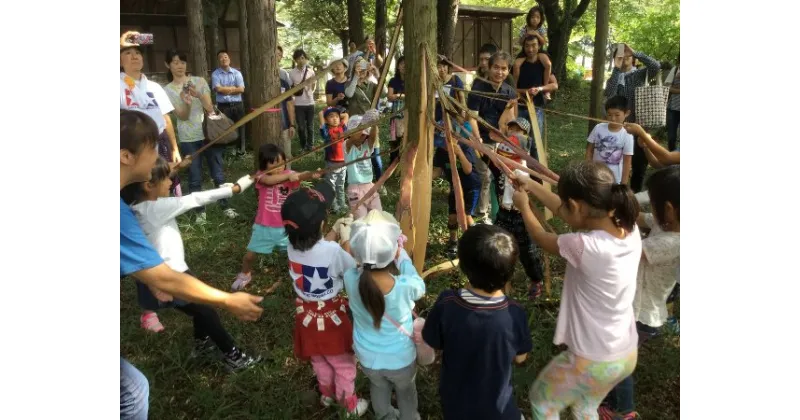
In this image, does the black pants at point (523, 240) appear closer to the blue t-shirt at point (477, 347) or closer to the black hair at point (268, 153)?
the blue t-shirt at point (477, 347)

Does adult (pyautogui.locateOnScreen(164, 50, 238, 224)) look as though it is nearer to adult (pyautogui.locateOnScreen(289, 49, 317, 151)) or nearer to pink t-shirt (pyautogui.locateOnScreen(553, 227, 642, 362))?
adult (pyautogui.locateOnScreen(289, 49, 317, 151))

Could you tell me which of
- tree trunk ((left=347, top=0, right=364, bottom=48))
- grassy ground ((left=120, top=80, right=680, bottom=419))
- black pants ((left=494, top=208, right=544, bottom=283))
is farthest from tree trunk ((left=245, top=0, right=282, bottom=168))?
tree trunk ((left=347, top=0, right=364, bottom=48))

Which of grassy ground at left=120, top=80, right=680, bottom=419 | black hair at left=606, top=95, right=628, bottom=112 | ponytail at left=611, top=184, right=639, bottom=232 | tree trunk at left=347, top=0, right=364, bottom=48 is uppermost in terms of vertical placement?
tree trunk at left=347, top=0, right=364, bottom=48

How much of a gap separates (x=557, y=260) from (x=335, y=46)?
102 feet

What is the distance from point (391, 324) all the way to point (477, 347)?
39cm

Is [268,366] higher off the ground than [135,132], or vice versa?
[135,132]

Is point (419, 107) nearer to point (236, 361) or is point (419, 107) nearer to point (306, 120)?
point (236, 361)

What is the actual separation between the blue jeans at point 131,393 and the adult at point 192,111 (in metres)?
2.97

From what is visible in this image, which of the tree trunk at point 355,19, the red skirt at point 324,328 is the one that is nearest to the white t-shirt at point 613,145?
the red skirt at point 324,328

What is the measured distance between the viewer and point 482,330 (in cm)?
165

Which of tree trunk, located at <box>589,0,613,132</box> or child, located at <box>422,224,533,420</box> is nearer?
child, located at <box>422,224,533,420</box>

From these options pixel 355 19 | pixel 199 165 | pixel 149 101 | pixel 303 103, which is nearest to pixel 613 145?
pixel 149 101

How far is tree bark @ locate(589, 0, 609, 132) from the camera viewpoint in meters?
5.88

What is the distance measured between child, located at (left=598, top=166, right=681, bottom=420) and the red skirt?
1161 millimetres
